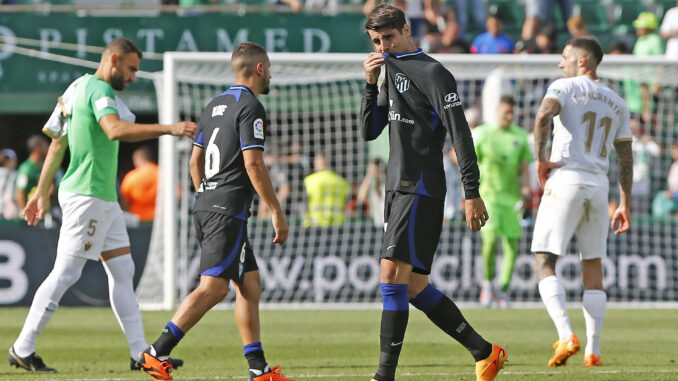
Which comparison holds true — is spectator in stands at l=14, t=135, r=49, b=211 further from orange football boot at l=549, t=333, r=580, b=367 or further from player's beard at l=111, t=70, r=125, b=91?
orange football boot at l=549, t=333, r=580, b=367

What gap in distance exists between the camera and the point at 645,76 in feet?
46.0

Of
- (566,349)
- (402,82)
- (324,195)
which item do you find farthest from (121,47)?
(324,195)

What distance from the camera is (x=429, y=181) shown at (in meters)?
5.78

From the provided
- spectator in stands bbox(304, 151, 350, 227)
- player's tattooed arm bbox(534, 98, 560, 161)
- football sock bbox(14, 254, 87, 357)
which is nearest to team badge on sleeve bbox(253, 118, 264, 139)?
football sock bbox(14, 254, 87, 357)

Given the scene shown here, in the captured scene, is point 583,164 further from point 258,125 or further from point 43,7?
point 43,7

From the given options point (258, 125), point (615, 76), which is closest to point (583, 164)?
point (258, 125)

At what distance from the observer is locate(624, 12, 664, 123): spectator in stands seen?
589 inches

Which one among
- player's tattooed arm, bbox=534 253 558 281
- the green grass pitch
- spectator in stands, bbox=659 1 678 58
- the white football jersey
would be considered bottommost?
the green grass pitch

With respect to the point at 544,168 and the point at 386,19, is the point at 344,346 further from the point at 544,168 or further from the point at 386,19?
the point at 386,19

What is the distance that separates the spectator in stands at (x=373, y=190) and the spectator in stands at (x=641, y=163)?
11.7 feet

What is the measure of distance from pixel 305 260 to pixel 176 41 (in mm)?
5093

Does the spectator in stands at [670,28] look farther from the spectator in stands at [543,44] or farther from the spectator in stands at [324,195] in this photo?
the spectator in stands at [324,195]

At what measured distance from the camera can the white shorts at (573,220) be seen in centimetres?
751

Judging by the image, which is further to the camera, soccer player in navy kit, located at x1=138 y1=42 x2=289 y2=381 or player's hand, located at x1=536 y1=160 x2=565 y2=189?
player's hand, located at x1=536 y1=160 x2=565 y2=189
